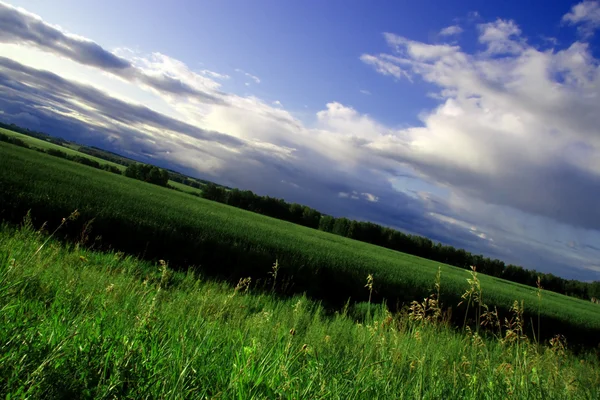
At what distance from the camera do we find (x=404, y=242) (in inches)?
3659

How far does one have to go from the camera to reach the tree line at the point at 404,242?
9181 centimetres

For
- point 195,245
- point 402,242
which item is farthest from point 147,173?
point 195,245

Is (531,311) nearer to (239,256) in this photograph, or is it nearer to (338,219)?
(239,256)

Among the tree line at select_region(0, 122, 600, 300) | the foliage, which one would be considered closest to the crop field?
the foliage

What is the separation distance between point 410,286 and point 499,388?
1642cm

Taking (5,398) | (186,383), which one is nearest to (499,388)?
(186,383)

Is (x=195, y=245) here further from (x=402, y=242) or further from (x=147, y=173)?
(x=402, y=242)

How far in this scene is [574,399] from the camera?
9.68 ft

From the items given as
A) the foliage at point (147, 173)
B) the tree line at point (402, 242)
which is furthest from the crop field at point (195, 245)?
the tree line at point (402, 242)

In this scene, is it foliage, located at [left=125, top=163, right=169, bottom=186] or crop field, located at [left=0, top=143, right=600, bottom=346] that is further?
foliage, located at [left=125, top=163, right=169, bottom=186]

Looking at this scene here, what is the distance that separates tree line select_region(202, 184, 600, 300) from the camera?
91812 mm

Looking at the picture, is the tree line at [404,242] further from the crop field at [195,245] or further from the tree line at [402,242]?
the crop field at [195,245]

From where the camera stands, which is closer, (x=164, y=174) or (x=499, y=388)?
(x=499, y=388)

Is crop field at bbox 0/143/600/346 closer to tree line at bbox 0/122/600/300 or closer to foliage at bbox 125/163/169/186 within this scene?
foliage at bbox 125/163/169/186
